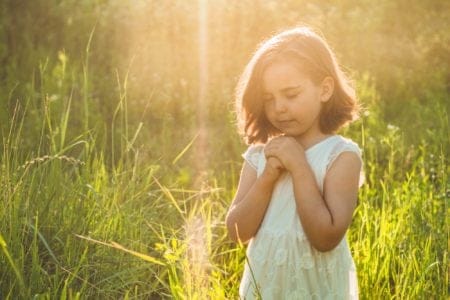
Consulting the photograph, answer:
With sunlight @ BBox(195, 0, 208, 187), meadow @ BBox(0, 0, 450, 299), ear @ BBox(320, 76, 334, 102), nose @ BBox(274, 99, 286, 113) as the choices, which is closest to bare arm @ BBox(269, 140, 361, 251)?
nose @ BBox(274, 99, 286, 113)

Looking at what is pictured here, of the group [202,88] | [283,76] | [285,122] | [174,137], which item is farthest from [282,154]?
[202,88]

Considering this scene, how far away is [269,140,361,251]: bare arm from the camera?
231 centimetres

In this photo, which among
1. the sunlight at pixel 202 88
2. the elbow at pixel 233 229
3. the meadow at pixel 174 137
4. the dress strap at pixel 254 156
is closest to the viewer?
the elbow at pixel 233 229

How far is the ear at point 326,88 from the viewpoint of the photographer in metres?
2.57

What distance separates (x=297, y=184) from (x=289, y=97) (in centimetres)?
28

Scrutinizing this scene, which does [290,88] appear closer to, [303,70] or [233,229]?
[303,70]

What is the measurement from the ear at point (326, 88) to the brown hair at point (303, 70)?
0.02 metres

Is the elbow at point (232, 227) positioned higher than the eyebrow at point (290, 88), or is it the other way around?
the eyebrow at point (290, 88)

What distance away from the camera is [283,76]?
2461 millimetres

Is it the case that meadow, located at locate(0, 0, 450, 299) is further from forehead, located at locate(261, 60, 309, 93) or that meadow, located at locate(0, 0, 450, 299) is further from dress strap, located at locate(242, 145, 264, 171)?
forehead, located at locate(261, 60, 309, 93)

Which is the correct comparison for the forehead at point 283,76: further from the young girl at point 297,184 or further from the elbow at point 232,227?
the elbow at point 232,227

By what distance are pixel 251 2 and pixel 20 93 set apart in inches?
87.4

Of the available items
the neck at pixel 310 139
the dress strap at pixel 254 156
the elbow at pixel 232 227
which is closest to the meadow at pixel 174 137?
the elbow at pixel 232 227

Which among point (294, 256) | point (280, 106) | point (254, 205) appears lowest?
point (294, 256)
